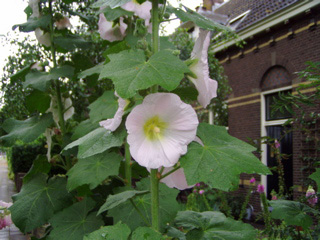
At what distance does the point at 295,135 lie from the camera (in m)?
7.45

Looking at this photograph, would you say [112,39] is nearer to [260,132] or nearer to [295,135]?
[295,135]

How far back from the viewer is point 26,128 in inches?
70.3

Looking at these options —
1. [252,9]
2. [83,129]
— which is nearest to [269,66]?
[252,9]

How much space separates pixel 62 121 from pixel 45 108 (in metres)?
0.15

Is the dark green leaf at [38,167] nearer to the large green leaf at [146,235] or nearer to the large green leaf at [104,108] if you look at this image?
the large green leaf at [104,108]

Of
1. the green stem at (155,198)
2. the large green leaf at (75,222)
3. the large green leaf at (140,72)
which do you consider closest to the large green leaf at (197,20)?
the large green leaf at (140,72)

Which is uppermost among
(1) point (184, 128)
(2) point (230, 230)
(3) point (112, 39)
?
(3) point (112, 39)

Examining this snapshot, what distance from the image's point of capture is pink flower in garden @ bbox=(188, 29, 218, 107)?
3.13 feet

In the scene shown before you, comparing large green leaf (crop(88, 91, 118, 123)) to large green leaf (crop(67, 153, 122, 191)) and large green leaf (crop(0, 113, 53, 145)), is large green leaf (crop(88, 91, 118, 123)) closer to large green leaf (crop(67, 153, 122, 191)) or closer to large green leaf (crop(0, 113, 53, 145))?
large green leaf (crop(67, 153, 122, 191))

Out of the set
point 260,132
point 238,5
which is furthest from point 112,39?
point 238,5

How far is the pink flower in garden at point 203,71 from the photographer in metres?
0.95

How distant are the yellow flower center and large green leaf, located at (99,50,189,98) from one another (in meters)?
0.12

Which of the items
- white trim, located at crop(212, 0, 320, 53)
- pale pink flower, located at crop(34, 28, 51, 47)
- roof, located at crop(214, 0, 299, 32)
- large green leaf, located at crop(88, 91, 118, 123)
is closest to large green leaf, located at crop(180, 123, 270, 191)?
large green leaf, located at crop(88, 91, 118, 123)

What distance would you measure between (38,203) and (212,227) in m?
0.86
